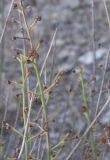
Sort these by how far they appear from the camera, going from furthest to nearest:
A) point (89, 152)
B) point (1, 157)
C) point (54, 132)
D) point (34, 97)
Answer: point (54, 132)
point (1, 157)
point (89, 152)
point (34, 97)

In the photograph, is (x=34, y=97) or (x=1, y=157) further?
(x=1, y=157)

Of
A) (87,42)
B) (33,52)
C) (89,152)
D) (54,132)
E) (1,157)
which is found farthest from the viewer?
(87,42)

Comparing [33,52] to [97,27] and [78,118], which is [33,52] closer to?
[78,118]

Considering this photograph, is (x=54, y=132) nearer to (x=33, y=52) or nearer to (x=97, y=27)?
(x=97, y=27)

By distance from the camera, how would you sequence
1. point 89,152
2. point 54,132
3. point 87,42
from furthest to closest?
point 87,42 → point 54,132 → point 89,152

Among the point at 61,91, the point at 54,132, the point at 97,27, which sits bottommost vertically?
the point at 54,132

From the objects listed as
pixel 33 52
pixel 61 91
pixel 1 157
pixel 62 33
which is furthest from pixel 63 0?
pixel 33 52

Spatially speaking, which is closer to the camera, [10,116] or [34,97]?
[34,97]

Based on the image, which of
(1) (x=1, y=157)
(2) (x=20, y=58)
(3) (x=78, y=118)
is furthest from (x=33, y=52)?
(3) (x=78, y=118)

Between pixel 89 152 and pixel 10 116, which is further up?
pixel 89 152
